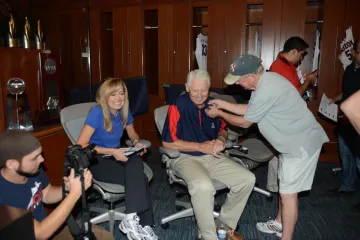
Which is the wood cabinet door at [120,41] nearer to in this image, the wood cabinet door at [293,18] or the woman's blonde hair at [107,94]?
the wood cabinet door at [293,18]

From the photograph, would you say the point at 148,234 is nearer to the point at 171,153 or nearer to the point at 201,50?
the point at 171,153

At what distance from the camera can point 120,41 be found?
478 cm

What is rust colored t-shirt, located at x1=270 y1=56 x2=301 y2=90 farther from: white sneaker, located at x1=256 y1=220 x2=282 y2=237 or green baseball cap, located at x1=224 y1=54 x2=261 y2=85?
white sneaker, located at x1=256 y1=220 x2=282 y2=237

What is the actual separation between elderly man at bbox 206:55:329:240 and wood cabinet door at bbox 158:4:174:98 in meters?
2.50

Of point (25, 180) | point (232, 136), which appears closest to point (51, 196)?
point (25, 180)

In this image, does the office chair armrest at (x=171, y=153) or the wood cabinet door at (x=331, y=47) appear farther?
the wood cabinet door at (x=331, y=47)

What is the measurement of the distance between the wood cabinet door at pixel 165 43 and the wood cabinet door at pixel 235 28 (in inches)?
30.3

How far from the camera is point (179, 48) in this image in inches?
176

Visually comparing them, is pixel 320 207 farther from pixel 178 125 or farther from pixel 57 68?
pixel 57 68

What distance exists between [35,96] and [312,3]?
11.6ft

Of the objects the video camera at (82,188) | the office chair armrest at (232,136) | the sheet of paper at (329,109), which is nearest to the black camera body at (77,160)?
the video camera at (82,188)

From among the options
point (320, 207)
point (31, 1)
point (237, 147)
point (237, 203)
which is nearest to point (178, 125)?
point (237, 147)

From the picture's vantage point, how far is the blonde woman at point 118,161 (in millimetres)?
2244

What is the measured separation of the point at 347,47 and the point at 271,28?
897mm
